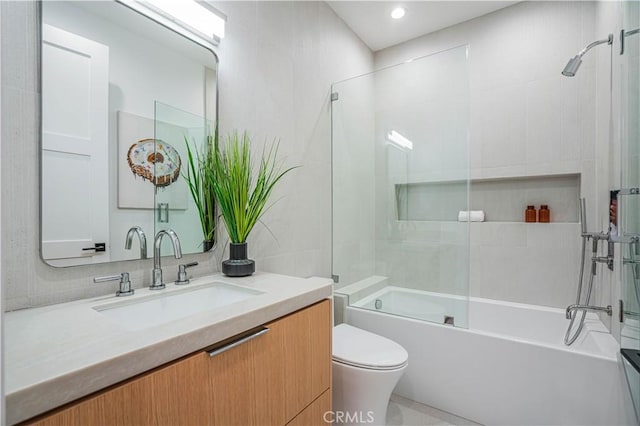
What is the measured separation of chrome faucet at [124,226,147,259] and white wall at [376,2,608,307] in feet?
7.60

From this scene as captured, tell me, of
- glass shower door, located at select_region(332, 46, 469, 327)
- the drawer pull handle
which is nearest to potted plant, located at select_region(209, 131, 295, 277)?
the drawer pull handle

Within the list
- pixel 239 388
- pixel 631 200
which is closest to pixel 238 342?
pixel 239 388

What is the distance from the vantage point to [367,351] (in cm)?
158

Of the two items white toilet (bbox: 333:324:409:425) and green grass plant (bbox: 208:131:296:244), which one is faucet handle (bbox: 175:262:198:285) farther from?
white toilet (bbox: 333:324:409:425)

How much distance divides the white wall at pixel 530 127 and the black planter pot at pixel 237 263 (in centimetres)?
191

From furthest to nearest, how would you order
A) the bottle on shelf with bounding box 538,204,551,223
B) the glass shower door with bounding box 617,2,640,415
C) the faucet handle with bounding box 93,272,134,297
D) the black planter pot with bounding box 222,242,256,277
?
the bottle on shelf with bounding box 538,204,551,223, the black planter pot with bounding box 222,242,256,277, the glass shower door with bounding box 617,2,640,415, the faucet handle with bounding box 93,272,134,297

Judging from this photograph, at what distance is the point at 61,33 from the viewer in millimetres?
1017

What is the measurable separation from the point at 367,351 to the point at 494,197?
1.70 m

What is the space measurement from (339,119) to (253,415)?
2.04 metres

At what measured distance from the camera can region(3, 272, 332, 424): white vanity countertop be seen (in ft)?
1.73

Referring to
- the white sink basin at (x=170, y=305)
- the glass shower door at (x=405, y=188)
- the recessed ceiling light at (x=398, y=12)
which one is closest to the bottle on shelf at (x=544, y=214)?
the glass shower door at (x=405, y=188)

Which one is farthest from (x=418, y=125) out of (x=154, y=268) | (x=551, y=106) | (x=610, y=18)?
(x=154, y=268)

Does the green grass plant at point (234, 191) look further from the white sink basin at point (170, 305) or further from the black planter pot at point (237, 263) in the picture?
the white sink basin at point (170, 305)

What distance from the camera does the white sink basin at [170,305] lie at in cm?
100
